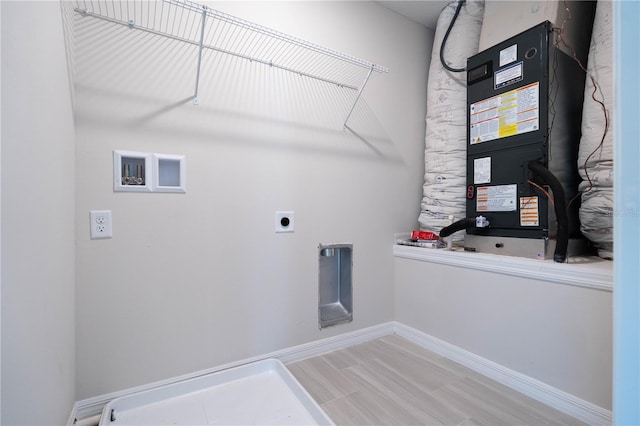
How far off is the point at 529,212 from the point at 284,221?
130 cm

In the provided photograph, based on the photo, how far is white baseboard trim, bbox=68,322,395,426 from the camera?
1.22 meters

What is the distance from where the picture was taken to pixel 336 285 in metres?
1.97

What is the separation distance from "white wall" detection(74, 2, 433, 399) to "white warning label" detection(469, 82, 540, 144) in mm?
549

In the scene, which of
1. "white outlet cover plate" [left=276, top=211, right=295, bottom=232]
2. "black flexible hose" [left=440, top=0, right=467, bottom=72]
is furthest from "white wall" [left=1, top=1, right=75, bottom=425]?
"black flexible hose" [left=440, top=0, right=467, bottom=72]

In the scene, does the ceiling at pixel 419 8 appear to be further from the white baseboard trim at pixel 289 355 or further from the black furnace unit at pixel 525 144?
the white baseboard trim at pixel 289 355

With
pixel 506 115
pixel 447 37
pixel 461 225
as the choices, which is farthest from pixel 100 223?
pixel 447 37

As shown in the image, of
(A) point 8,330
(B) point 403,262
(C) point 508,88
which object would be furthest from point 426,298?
(A) point 8,330

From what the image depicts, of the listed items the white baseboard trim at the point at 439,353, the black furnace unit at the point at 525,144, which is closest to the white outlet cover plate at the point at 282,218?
the white baseboard trim at the point at 439,353

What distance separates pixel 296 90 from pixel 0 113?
4.37ft

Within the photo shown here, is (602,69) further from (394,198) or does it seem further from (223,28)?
(223,28)

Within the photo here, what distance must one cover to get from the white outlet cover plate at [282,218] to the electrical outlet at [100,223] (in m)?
0.79

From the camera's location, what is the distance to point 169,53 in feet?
4.49

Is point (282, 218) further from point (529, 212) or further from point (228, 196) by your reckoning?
point (529, 212)

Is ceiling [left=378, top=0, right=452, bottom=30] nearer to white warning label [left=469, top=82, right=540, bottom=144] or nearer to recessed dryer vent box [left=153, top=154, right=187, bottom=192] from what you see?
white warning label [left=469, top=82, right=540, bottom=144]
